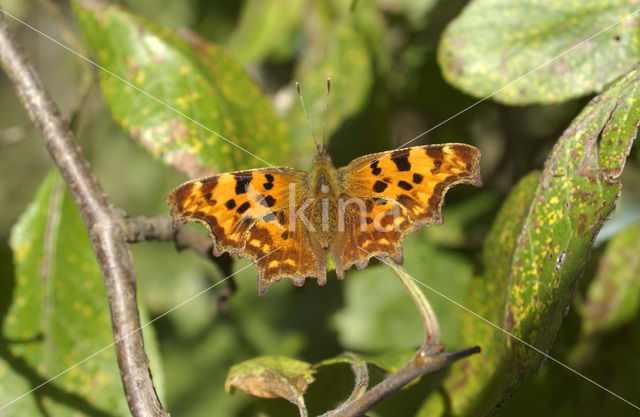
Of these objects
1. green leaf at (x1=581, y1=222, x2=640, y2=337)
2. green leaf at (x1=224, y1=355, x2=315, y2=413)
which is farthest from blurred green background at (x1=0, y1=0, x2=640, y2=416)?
green leaf at (x1=224, y1=355, x2=315, y2=413)

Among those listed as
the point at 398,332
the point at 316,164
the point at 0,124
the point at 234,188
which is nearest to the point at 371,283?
the point at 398,332

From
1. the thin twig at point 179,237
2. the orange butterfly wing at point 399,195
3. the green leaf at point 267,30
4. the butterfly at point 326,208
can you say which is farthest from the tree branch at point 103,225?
the green leaf at point 267,30

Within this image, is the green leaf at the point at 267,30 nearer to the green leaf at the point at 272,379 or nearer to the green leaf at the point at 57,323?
the green leaf at the point at 57,323

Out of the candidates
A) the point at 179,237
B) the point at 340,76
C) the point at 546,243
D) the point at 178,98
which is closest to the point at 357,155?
the point at 340,76

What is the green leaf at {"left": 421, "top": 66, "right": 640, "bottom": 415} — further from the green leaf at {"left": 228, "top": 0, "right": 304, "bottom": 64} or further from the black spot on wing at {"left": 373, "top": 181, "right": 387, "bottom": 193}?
the green leaf at {"left": 228, "top": 0, "right": 304, "bottom": 64}

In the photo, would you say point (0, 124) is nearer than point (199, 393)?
No

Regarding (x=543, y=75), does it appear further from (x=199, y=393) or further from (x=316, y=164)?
(x=199, y=393)
